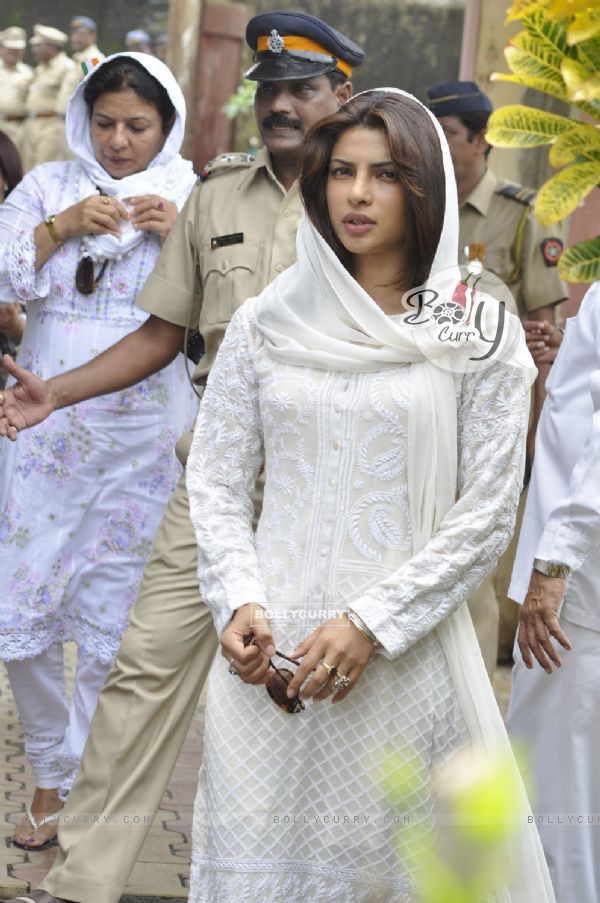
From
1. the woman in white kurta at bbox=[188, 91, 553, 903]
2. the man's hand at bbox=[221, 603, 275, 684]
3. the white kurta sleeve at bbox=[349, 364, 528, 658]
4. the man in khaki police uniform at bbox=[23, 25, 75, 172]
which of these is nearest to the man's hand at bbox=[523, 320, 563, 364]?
the woman in white kurta at bbox=[188, 91, 553, 903]

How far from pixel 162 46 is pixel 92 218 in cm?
1836

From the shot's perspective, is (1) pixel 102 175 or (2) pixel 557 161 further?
(1) pixel 102 175

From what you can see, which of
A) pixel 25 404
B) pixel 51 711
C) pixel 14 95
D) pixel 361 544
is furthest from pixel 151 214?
pixel 14 95

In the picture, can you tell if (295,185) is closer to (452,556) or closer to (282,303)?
(282,303)

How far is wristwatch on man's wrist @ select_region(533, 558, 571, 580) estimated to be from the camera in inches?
135

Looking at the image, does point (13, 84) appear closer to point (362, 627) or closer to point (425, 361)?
point (425, 361)

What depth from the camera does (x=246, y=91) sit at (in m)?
20.2

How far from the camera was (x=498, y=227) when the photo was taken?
5.76m

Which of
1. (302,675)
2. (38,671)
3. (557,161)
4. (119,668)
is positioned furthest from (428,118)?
(38,671)

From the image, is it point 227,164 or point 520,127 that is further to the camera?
point 227,164

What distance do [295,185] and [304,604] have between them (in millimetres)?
1472

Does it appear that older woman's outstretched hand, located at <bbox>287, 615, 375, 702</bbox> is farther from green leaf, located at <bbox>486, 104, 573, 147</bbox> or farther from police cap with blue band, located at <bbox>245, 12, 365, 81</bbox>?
police cap with blue band, located at <bbox>245, 12, 365, 81</bbox>

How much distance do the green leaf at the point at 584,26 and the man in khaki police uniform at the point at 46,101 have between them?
1853cm

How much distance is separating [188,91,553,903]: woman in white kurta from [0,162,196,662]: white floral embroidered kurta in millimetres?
1694
